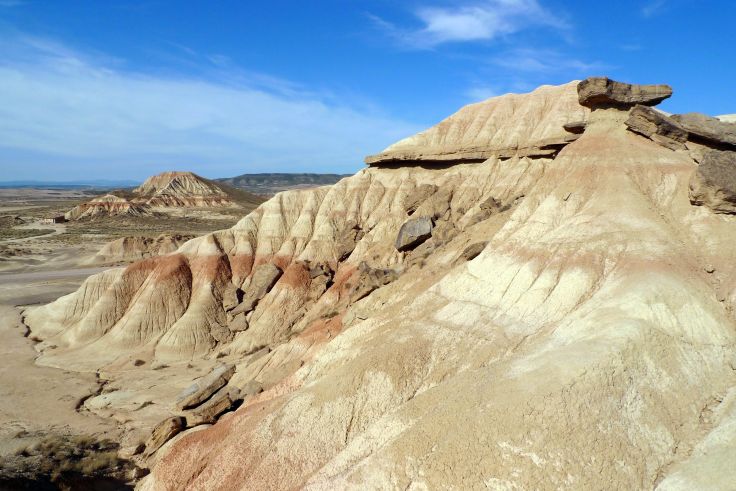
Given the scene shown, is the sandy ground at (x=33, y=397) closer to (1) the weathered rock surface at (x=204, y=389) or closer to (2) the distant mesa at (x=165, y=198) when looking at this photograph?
(1) the weathered rock surface at (x=204, y=389)

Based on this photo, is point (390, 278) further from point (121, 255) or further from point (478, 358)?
point (121, 255)

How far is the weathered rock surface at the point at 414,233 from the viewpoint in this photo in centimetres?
3350

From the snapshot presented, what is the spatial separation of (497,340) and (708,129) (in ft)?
55.1

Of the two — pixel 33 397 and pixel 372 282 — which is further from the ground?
pixel 372 282

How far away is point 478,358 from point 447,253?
34.1 ft

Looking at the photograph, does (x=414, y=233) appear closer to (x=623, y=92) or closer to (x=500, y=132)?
(x=500, y=132)

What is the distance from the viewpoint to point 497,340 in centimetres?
1784

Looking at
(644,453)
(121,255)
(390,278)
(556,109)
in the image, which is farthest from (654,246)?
(121,255)

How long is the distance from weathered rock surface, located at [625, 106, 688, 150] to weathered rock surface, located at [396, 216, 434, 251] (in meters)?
13.6

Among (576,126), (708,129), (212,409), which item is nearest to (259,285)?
(212,409)

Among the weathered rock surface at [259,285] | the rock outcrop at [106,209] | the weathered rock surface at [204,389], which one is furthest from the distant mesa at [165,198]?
the weathered rock surface at [204,389]

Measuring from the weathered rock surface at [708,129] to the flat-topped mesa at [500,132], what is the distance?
7644 mm

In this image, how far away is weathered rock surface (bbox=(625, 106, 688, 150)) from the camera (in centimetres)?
2488

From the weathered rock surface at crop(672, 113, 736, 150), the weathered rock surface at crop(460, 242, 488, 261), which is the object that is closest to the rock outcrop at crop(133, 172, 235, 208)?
the weathered rock surface at crop(460, 242, 488, 261)
